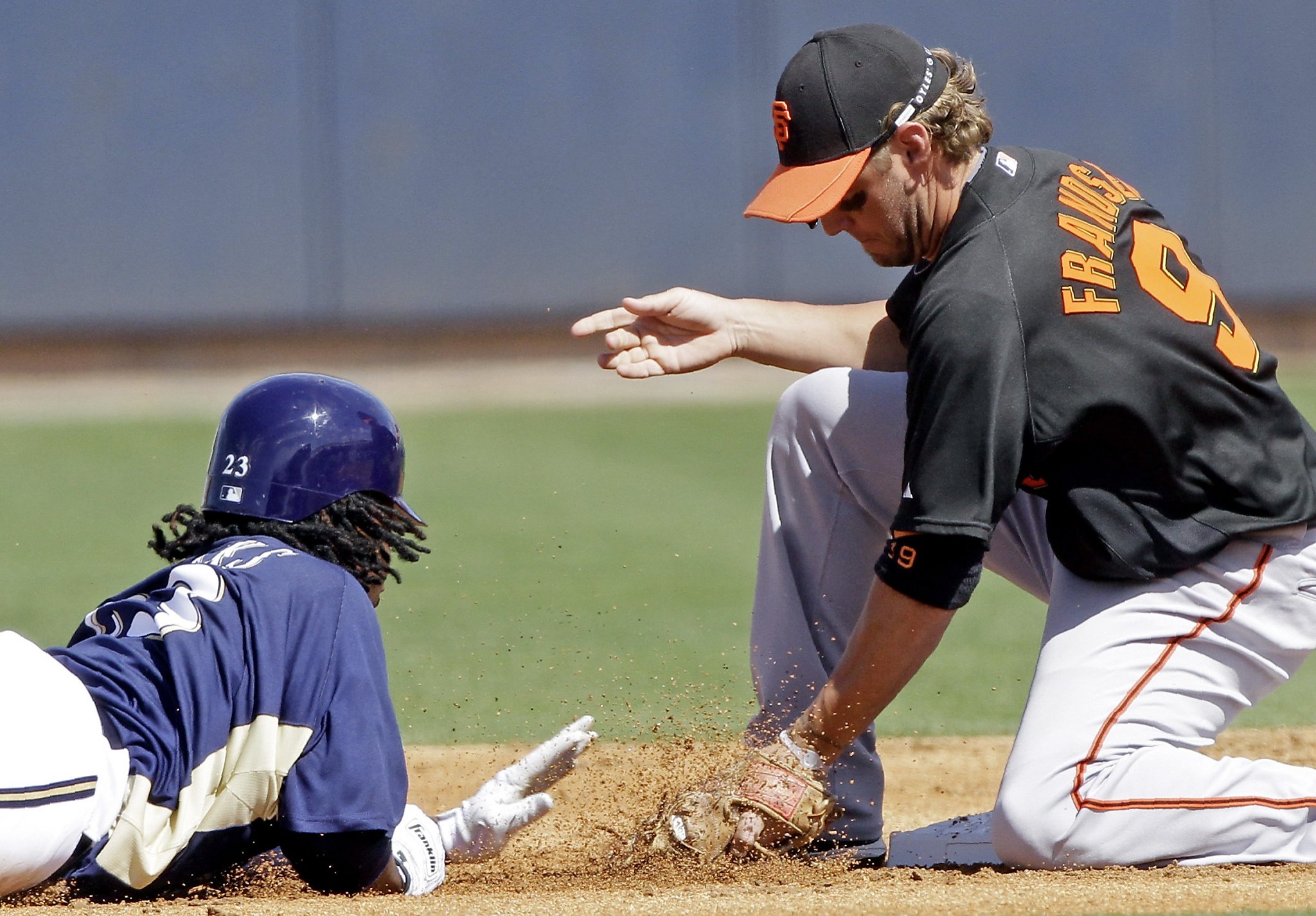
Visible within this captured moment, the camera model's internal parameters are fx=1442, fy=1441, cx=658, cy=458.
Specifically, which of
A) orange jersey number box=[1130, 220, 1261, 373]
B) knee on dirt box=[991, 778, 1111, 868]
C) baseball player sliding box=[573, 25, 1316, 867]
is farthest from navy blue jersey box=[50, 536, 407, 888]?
orange jersey number box=[1130, 220, 1261, 373]

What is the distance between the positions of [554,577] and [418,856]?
4015 mm

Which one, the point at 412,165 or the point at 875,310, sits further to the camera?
the point at 412,165

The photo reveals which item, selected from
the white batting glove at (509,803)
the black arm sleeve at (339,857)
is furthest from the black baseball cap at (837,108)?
the black arm sleeve at (339,857)

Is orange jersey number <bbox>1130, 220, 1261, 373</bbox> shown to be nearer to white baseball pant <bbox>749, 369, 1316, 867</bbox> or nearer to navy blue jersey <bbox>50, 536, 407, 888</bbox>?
white baseball pant <bbox>749, 369, 1316, 867</bbox>

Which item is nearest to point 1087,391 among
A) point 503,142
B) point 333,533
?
point 333,533

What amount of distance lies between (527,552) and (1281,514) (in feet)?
17.0

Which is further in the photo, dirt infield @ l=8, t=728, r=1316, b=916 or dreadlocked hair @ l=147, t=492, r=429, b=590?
dreadlocked hair @ l=147, t=492, r=429, b=590

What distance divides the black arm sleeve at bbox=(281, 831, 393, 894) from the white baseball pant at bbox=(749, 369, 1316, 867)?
37.5 inches

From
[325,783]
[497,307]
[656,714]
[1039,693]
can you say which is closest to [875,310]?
[1039,693]

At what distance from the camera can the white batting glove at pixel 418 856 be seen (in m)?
3.20

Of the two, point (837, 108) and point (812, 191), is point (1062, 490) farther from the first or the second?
point (837, 108)

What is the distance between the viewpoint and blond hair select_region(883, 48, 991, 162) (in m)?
3.04

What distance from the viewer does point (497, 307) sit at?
16.3 metres

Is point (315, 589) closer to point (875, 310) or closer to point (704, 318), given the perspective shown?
point (704, 318)
